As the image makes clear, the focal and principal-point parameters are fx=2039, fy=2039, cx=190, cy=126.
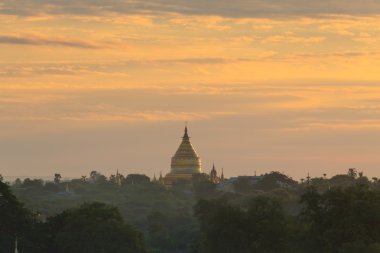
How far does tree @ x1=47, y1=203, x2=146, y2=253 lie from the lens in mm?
179750

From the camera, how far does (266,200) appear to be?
18512 centimetres

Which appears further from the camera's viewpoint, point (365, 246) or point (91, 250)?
point (91, 250)

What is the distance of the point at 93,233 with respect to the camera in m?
184

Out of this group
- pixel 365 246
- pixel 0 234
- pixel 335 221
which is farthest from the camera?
pixel 0 234

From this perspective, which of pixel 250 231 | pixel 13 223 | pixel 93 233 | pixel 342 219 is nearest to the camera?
pixel 342 219

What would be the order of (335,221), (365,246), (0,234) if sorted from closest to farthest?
(365,246) → (335,221) → (0,234)

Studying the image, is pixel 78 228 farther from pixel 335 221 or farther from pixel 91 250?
pixel 335 221

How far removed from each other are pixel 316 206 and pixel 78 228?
24534 mm

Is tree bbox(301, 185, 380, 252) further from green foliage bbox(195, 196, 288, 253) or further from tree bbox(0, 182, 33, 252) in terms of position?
tree bbox(0, 182, 33, 252)

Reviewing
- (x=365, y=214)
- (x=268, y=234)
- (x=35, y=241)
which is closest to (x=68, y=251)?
(x=35, y=241)

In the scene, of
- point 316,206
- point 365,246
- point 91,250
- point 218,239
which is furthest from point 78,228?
point 365,246

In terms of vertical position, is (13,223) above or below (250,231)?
above

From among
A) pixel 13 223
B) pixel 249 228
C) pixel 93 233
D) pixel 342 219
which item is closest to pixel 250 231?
pixel 249 228

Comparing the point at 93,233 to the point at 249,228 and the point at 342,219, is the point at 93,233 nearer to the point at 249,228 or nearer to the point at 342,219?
the point at 249,228
